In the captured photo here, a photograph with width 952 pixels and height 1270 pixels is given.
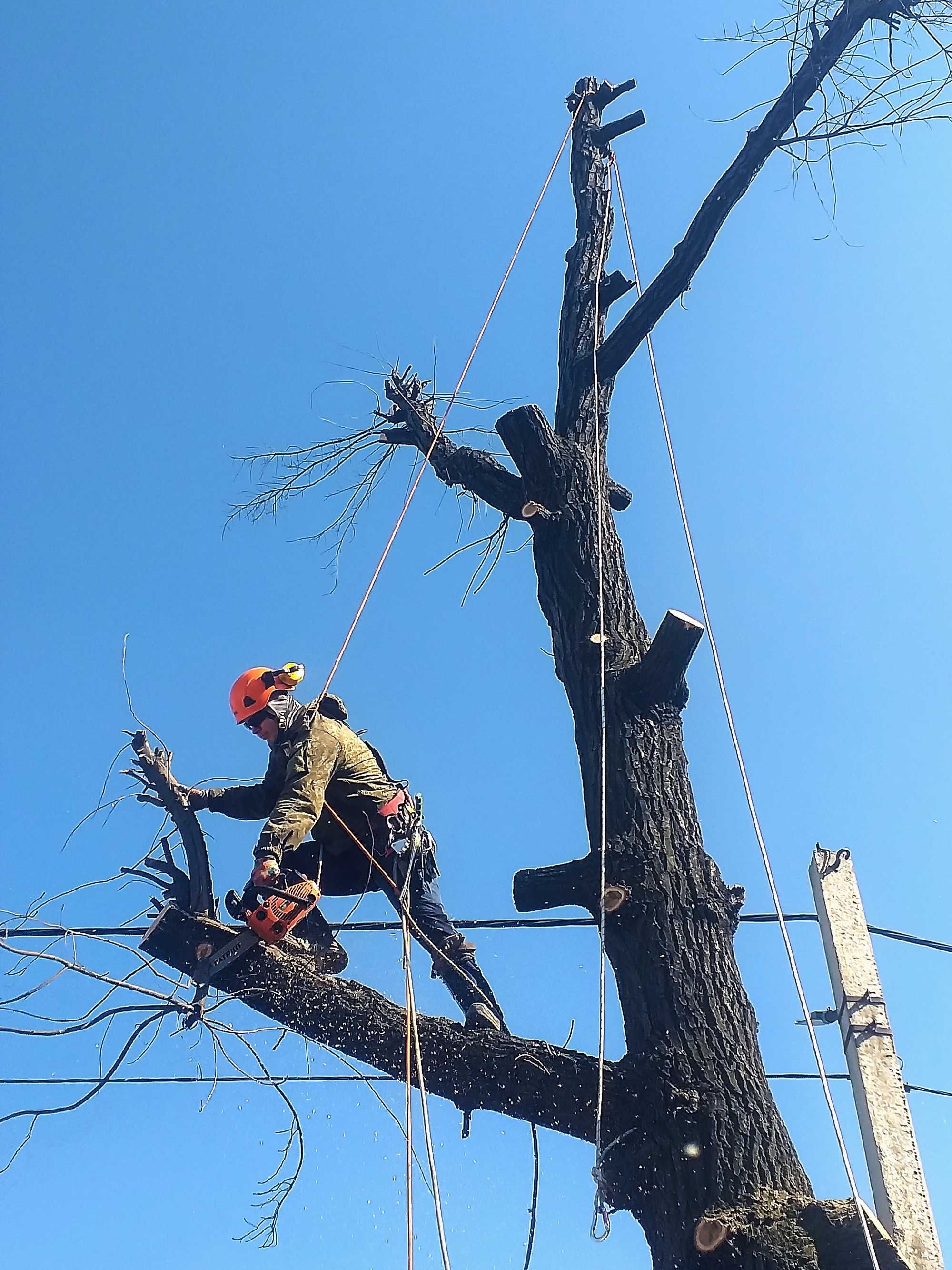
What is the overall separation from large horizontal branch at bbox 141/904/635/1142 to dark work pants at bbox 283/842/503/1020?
0.79m

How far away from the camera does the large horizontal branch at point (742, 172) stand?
4.48 m

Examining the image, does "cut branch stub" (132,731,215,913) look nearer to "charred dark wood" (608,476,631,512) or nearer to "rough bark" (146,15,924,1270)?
"rough bark" (146,15,924,1270)

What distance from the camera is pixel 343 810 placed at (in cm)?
416

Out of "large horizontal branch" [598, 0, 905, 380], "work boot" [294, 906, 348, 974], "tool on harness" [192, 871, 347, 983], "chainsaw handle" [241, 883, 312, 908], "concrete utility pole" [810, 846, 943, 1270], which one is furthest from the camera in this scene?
"large horizontal branch" [598, 0, 905, 380]

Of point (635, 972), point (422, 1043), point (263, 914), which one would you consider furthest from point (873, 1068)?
point (263, 914)

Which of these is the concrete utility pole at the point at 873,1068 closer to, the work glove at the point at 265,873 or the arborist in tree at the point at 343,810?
the arborist in tree at the point at 343,810

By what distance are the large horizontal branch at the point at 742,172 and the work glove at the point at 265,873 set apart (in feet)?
8.03

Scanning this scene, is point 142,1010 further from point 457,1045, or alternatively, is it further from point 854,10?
point 854,10

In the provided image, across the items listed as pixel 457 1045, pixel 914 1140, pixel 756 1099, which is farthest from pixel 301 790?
pixel 914 1140

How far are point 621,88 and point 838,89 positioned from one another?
1168mm

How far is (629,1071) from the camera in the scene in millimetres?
2838

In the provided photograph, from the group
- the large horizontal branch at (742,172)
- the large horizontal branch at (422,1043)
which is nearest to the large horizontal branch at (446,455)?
the large horizontal branch at (742,172)

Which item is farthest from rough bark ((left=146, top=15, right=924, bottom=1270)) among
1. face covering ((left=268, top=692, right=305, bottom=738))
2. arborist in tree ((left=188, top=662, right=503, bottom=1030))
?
face covering ((left=268, top=692, right=305, bottom=738))

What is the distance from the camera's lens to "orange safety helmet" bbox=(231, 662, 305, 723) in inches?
167
